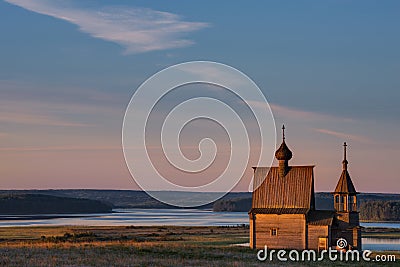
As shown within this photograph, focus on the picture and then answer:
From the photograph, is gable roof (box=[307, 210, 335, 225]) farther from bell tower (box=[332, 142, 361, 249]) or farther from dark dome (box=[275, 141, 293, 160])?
dark dome (box=[275, 141, 293, 160])

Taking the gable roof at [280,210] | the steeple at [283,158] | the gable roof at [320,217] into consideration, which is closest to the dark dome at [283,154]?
the steeple at [283,158]

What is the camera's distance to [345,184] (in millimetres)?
52344

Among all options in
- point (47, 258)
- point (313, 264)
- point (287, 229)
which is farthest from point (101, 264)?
point (287, 229)

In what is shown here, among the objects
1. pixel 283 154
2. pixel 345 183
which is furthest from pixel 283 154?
pixel 345 183

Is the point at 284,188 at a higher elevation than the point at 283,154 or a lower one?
lower

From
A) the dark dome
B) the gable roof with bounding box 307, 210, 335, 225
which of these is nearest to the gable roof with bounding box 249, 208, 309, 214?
the gable roof with bounding box 307, 210, 335, 225

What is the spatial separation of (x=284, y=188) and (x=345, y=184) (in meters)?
4.23

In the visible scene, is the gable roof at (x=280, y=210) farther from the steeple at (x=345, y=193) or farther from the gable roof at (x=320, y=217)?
the steeple at (x=345, y=193)

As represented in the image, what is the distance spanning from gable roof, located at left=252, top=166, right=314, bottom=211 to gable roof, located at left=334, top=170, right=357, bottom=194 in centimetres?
193

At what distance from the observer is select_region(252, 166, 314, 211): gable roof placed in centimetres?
5212

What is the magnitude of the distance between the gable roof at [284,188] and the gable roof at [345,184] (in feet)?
6.32

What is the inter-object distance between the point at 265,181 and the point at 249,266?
19.1m

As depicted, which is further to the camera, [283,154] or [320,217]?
[283,154]

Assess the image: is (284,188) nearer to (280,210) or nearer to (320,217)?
(280,210)
